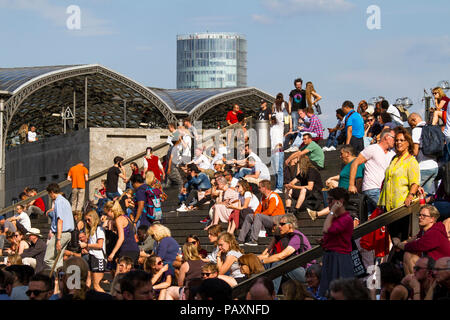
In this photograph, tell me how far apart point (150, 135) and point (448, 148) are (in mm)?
15106

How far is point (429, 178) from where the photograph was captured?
38.4 feet

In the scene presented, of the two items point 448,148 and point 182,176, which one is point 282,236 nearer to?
point 448,148

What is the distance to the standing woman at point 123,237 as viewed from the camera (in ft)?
46.0

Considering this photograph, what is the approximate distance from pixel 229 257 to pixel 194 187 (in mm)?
6350

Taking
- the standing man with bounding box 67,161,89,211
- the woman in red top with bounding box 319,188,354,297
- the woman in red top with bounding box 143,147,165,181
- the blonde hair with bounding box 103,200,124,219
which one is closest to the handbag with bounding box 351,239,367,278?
the woman in red top with bounding box 319,188,354,297

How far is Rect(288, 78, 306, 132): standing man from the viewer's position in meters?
20.1

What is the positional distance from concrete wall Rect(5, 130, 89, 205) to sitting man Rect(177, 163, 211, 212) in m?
6.97

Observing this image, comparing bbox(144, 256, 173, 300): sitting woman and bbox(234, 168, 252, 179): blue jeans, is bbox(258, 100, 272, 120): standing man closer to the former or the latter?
bbox(234, 168, 252, 179): blue jeans

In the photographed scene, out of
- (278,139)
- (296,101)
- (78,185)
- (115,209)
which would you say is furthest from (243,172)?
(78,185)

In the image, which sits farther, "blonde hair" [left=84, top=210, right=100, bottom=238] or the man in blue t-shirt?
the man in blue t-shirt

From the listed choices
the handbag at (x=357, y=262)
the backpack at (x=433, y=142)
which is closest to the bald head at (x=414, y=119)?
the backpack at (x=433, y=142)

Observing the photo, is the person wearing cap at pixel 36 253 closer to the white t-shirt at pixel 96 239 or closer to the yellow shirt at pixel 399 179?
the white t-shirt at pixel 96 239
